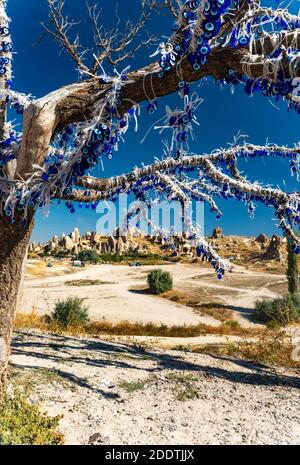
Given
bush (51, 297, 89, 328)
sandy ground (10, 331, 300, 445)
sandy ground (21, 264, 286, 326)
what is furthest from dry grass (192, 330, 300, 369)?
sandy ground (21, 264, 286, 326)

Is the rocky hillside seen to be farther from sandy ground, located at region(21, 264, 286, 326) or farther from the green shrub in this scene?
the green shrub

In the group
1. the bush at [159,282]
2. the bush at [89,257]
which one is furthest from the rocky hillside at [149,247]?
the bush at [159,282]

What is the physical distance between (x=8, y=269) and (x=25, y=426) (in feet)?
5.97

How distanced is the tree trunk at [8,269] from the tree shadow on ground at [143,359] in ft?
4.85

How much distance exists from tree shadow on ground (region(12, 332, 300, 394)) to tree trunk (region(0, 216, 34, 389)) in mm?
1477

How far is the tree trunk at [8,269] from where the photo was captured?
4.41 metres

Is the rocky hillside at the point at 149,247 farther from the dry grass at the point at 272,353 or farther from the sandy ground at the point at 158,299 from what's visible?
the dry grass at the point at 272,353

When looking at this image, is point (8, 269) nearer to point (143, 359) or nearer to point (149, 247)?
point (143, 359)

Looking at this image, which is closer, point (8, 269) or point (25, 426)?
point (25, 426)

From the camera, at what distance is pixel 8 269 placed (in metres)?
4.45

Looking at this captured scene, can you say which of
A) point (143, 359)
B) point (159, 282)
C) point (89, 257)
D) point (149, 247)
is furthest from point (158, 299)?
point (149, 247)
